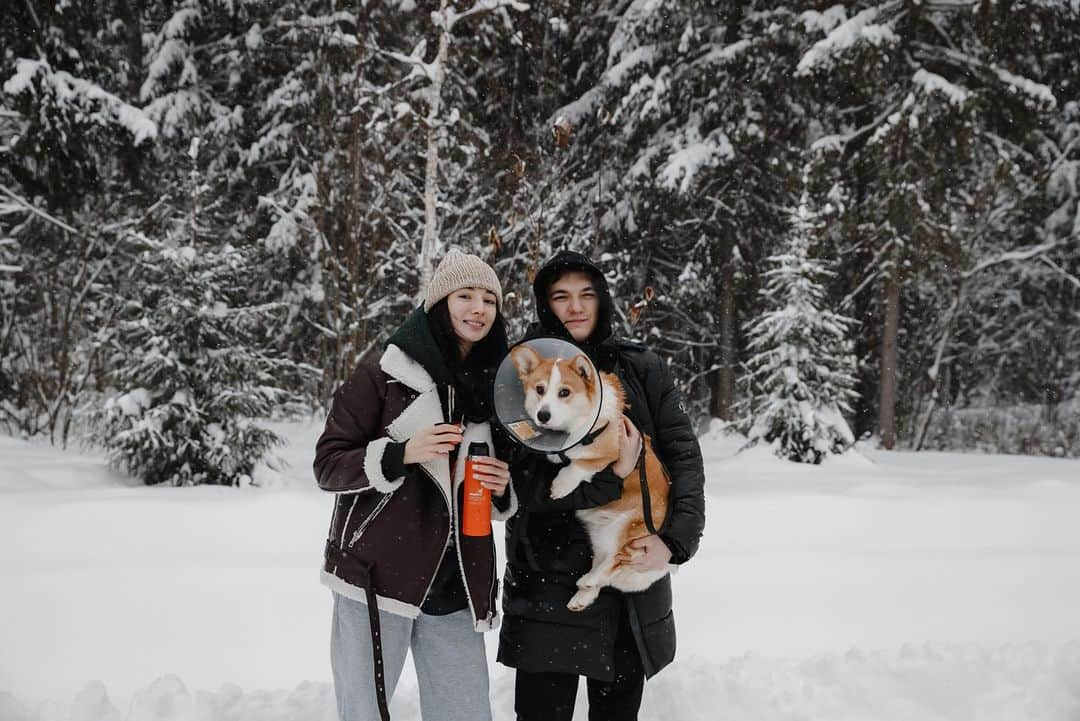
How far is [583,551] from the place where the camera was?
7.90 feet

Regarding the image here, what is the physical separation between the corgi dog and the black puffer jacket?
1.9 inches

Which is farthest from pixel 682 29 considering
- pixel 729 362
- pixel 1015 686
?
pixel 1015 686

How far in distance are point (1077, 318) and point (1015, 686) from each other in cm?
1825

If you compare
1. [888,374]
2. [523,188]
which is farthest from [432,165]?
[888,374]

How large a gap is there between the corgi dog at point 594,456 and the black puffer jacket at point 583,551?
0.05 m

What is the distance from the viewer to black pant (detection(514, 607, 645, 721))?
8.05 ft

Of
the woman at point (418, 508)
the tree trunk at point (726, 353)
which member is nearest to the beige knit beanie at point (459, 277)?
the woman at point (418, 508)

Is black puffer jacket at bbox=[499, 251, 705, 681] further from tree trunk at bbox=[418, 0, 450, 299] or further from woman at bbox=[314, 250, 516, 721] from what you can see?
tree trunk at bbox=[418, 0, 450, 299]

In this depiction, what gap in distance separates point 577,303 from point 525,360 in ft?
1.71

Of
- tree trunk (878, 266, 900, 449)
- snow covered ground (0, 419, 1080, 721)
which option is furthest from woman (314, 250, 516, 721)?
tree trunk (878, 266, 900, 449)

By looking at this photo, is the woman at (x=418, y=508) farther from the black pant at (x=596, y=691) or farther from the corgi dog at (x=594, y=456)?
the corgi dog at (x=594, y=456)

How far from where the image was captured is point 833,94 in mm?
13031

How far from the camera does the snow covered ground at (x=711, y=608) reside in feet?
11.8

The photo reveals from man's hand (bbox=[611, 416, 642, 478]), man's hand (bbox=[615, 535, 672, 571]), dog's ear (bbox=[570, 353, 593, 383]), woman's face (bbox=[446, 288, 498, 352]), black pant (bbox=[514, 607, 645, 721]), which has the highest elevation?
woman's face (bbox=[446, 288, 498, 352])
